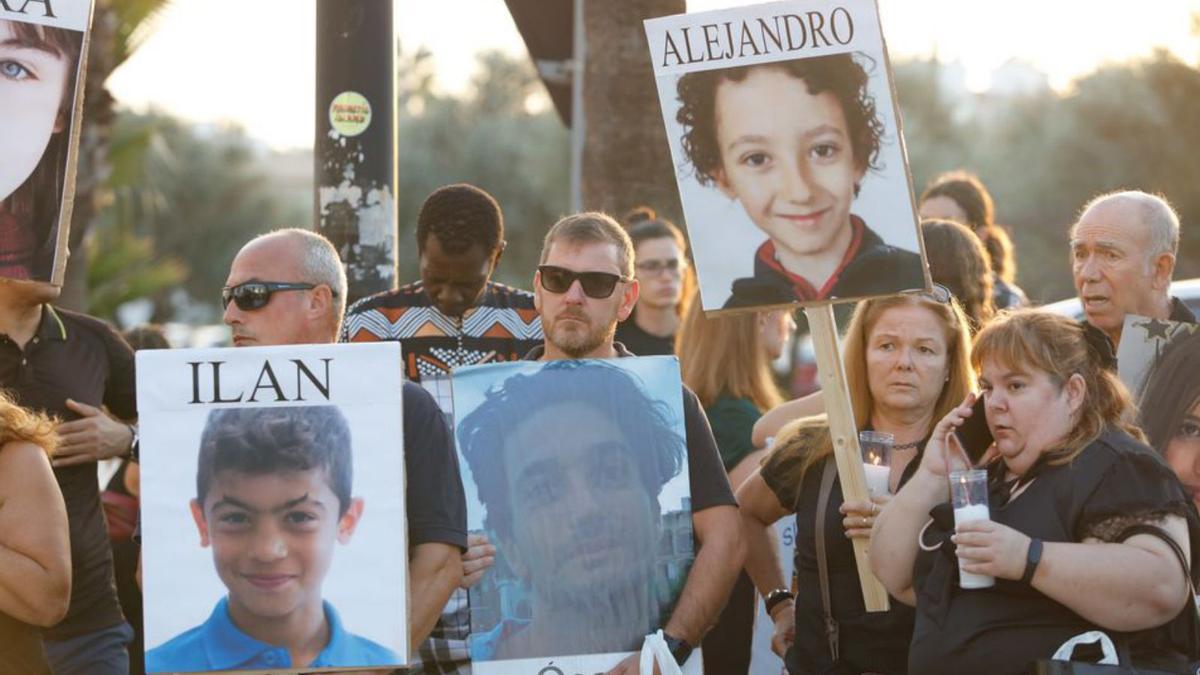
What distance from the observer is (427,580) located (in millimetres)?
4617

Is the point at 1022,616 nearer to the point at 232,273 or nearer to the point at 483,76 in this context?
the point at 232,273

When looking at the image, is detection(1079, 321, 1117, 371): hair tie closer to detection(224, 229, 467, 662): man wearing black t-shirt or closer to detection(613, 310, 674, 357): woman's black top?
detection(224, 229, 467, 662): man wearing black t-shirt

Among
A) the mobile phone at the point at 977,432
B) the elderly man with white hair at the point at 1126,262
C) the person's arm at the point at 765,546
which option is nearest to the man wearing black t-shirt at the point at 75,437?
the person's arm at the point at 765,546

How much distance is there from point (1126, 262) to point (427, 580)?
2.43m

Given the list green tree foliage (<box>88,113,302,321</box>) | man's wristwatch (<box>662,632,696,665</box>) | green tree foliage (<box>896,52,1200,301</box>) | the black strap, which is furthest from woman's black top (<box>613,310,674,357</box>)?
green tree foliage (<box>88,113,302,321</box>)

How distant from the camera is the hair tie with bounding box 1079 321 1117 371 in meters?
4.53

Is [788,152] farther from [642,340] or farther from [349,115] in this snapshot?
[642,340]

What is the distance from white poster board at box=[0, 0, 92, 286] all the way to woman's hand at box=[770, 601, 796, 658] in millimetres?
2324

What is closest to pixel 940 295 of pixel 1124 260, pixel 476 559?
pixel 1124 260

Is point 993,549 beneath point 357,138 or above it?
beneath

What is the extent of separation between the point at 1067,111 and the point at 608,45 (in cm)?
2700

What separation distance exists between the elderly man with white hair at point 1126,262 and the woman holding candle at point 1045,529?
116 cm

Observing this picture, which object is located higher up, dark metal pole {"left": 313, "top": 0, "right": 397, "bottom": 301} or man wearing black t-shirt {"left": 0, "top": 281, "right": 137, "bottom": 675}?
dark metal pole {"left": 313, "top": 0, "right": 397, "bottom": 301}

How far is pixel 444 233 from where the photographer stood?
245 inches
